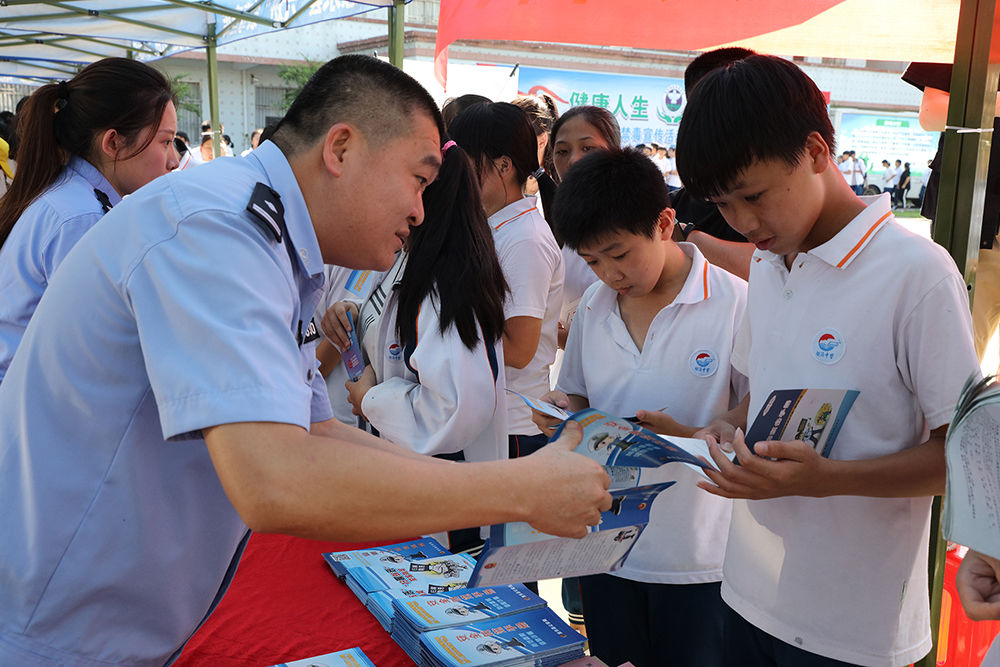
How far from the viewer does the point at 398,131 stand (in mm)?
1144

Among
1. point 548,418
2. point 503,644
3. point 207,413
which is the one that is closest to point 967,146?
point 548,418

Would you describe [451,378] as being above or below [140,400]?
below

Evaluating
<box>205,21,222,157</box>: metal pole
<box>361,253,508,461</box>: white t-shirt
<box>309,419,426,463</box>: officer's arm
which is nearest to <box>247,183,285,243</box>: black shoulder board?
<box>309,419,426,463</box>: officer's arm

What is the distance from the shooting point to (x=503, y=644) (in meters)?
1.29

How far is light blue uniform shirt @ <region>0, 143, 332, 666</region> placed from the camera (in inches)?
34.4

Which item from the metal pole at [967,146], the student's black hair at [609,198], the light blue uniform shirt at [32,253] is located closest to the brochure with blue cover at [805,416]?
the student's black hair at [609,198]

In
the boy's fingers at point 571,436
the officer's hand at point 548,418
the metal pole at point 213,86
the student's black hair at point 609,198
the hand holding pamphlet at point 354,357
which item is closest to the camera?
the boy's fingers at point 571,436

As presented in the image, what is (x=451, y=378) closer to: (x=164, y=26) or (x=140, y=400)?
(x=140, y=400)

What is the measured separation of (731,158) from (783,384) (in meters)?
0.39

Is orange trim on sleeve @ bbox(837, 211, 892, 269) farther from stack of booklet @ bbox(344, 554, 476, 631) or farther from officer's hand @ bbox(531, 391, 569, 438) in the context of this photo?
stack of booklet @ bbox(344, 554, 476, 631)

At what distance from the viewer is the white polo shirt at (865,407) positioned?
1.18 meters

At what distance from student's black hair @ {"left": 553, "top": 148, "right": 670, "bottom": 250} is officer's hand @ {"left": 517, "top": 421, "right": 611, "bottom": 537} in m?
0.77

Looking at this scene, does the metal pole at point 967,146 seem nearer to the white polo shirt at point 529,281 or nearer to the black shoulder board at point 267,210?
the white polo shirt at point 529,281

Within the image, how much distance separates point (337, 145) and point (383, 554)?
887 mm
